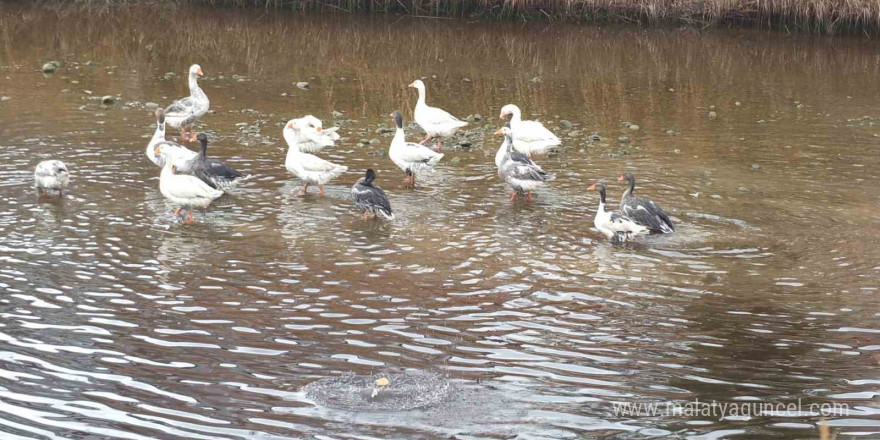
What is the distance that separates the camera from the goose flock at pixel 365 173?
1387 centimetres

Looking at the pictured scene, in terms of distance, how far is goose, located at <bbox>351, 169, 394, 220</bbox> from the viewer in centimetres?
1433

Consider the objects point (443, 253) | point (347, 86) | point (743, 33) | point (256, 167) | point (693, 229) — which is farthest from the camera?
point (743, 33)

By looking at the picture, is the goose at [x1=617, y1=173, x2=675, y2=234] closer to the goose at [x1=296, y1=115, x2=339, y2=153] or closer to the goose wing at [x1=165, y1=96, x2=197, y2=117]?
the goose at [x1=296, y1=115, x2=339, y2=153]

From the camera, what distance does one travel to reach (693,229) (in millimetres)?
14289

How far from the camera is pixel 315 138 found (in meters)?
17.6

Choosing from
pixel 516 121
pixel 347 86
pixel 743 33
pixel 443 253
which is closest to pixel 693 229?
pixel 443 253

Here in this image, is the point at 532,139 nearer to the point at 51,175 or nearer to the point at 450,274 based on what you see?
the point at 450,274

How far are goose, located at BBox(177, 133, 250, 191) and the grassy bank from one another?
20.5 meters

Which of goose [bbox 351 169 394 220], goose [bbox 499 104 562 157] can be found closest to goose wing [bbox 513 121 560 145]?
goose [bbox 499 104 562 157]

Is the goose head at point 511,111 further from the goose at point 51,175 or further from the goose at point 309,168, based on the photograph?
the goose at point 51,175

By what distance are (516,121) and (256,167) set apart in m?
4.74

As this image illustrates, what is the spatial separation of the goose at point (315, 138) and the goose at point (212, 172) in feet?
5.86

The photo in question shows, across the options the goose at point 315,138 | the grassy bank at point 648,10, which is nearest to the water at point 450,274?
the goose at point 315,138

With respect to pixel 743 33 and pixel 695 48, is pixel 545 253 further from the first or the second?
pixel 743 33
